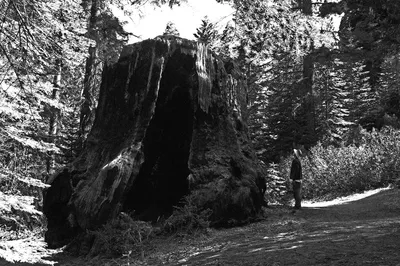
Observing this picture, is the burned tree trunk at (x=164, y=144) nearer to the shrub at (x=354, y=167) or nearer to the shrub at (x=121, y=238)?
the shrub at (x=121, y=238)

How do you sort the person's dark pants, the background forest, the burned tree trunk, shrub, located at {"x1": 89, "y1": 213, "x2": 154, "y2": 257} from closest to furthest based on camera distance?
the background forest, shrub, located at {"x1": 89, "y1": 213, "x2": 154, "y2": 257}, the burned tree trunk, the person's dark pants

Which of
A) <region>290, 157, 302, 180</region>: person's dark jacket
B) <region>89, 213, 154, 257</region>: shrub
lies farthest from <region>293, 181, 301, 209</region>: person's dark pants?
<region>89, 213, 154, 257</region>: shrub

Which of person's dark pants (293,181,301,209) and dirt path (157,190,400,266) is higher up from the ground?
person's dark pants (293,181,301,209)

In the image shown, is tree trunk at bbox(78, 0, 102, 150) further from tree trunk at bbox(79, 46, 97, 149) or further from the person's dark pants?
the person's dark pants

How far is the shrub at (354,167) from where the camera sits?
45.6 feet

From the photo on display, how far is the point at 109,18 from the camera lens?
14.7 m

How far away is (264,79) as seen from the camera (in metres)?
29.8

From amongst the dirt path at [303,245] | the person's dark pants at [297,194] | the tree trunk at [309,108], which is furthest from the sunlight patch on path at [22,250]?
the tree trunk at [309,108]

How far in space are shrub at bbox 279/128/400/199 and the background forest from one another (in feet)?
0.16

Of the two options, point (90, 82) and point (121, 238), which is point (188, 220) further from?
point (90, 82)

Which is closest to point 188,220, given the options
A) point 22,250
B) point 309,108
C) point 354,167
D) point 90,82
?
point 22,250

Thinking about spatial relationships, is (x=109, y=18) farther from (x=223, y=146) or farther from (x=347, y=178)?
(x=347, y=178)

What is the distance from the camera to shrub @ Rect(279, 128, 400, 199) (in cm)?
1391

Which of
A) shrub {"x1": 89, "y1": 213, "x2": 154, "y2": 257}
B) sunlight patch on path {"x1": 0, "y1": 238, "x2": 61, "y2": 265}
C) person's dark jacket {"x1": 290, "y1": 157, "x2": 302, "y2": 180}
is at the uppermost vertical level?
person's dark jacket {"x1": 290, "y1": 157, "x2": 302, "y2": 180}
